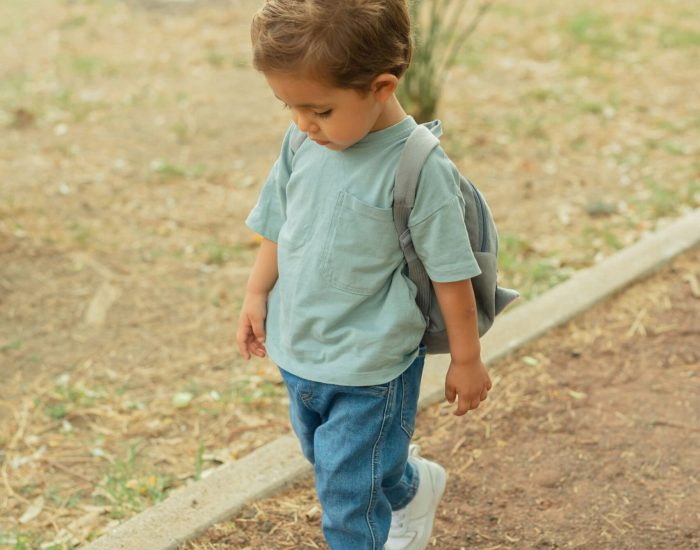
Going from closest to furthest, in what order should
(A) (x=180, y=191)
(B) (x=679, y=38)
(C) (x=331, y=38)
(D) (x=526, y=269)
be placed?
(C) (x=331, y=38), (D) (x=526, y=269), (A) (x=180, y=191), (B) (x=679, y=38)

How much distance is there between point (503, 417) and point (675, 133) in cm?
331

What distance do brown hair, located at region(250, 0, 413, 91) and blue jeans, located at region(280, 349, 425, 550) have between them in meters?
0.69

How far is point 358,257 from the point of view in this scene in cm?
204

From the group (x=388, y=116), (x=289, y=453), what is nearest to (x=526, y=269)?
(x=289, y=453)

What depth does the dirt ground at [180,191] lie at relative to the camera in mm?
3307

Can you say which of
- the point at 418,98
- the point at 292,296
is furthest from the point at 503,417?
the point at 418,98

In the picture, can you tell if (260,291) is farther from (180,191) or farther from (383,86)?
(180,191)

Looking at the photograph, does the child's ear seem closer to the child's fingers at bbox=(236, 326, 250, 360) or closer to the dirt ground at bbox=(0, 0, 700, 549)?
the child's fingers at bbox=(236, 326, 250, 360)

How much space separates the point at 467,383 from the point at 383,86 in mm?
687

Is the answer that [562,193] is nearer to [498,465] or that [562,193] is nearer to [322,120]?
[498,465]

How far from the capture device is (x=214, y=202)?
16.9 ft

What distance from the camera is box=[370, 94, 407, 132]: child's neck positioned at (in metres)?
2.01

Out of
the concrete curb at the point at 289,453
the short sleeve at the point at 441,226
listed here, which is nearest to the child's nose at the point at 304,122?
the short sleeve at the point at 441,226

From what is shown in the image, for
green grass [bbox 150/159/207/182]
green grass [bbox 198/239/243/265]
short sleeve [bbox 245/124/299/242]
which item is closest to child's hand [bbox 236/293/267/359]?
short sleeve [bbox 245/124/299/242]
